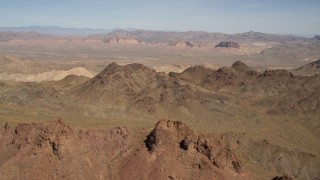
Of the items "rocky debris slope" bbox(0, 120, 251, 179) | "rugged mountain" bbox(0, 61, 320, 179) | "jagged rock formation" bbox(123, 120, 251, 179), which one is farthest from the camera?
"rugged mountain" bbox(0, 61, 320, 179)

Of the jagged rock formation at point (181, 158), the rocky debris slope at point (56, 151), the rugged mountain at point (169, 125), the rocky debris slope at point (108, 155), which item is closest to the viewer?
the rocky debris slope at point (56, 151)

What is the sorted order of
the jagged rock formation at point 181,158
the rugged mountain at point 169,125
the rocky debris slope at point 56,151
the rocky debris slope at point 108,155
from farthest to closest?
the rugged mountain at point 169,125 < the jagged rock formation at point 181,158 < the rocky debris slope at point 108,155 < the rocky debris slope at point 56,151

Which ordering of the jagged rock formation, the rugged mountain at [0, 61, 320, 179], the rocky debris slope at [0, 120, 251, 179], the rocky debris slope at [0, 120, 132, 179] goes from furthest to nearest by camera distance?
the rugged mountain at [0, 61, 320, 179] < the jagged rock formation < the rocky debris slope at [0, 120, 251, 179] < the rocky debris slope at [0, 120, 132, 179]

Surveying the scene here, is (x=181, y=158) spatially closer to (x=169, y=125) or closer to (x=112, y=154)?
(x=169, y=125)

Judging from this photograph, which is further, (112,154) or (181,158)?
(112,154)

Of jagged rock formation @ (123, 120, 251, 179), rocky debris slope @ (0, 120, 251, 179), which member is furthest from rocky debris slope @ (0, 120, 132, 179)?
jagged rock formation @ (123, 120, 251, 179)

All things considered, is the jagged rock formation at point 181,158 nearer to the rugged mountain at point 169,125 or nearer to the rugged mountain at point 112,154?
the rugged mountain at point 112,154

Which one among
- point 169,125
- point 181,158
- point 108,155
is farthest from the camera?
point 169,125

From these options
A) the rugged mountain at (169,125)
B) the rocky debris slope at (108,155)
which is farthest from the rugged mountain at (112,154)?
the rugged mountain at (169,125)

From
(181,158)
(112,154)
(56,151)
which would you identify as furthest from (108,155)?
(181,158)

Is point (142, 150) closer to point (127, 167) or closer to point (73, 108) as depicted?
point (127, 167)

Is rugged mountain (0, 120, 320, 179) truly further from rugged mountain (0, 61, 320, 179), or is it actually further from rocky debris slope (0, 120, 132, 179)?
rugged mountain (0, 61, 320, 179)

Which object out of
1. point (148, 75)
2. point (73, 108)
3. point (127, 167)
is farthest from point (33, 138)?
point (148, 75)
